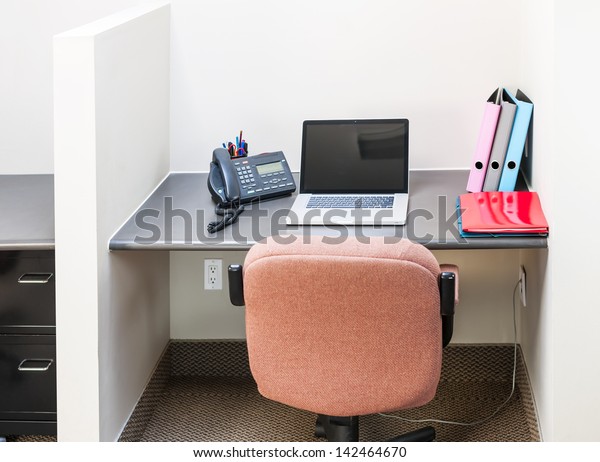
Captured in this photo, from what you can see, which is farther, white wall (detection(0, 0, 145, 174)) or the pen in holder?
white wall (detection(0, 0, 145, 174))

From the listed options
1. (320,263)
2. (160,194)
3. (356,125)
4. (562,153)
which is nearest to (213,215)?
(160,194)

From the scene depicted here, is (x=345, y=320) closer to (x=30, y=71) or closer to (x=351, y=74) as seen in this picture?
(x=351, y=74)

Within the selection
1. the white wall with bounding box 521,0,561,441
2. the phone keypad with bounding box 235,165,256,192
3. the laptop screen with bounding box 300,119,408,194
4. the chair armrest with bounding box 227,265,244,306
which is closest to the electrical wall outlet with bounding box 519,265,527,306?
the white wall with bounding box 521,0,561,441

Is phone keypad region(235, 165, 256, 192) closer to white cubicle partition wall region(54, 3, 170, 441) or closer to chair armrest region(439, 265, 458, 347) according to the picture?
white cubicle partition wall region(54, 3, 170, 441)

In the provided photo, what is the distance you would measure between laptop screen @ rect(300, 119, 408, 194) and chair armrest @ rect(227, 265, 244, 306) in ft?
2.30

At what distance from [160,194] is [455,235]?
37.3 inches

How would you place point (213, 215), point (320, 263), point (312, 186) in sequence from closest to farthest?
point (320, 263) → point (213, 215) → point (312, 186)

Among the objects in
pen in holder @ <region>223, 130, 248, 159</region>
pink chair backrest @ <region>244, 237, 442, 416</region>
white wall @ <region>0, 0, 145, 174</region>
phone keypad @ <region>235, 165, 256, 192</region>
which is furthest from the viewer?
white wall @ <region>0, 0, 145, 174</region>

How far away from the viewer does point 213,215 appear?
7.85 ft

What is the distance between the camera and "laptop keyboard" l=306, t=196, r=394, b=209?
2416mm

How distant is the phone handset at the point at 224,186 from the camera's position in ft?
7.95

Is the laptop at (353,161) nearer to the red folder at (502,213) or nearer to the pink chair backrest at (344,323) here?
the red folder at (502,213)

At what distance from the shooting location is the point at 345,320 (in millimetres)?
1825

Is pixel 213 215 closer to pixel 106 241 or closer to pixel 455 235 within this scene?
pixel 106 241
